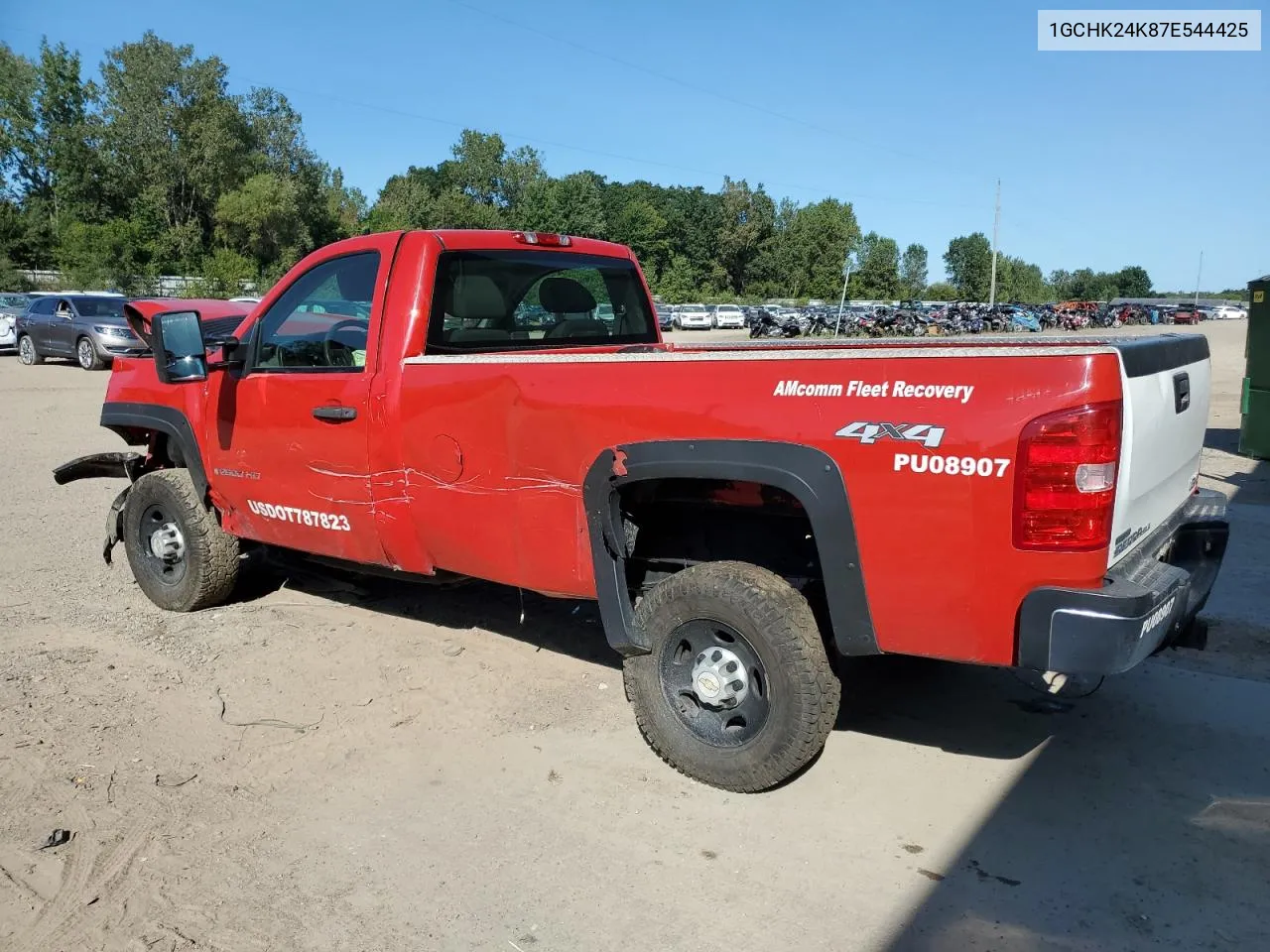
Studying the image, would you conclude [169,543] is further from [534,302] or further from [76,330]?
[76,330]

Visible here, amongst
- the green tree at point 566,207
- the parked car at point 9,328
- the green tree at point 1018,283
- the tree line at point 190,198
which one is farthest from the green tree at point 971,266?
the parked car at point 9,328

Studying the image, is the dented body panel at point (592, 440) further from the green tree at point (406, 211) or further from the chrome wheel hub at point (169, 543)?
the green tree at point (406, 211)

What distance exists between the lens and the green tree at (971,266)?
93688mm

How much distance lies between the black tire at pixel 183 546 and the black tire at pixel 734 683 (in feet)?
9.73

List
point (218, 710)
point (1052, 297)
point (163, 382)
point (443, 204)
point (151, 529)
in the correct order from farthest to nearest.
Answer: point (1052, 297) < point (443, 204) < point (151, 529) < point (163, 382) < point (218, 710)

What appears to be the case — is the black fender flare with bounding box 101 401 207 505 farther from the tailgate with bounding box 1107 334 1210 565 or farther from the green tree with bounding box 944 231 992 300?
the green tree with bounding box 944 231 992 300

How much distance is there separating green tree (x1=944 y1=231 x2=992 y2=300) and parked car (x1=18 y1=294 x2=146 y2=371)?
252ft

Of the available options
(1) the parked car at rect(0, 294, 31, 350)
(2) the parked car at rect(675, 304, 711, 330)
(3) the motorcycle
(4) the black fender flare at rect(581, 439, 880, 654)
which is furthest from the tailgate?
(2) the parked car at rect(675, 304, 711, 330)

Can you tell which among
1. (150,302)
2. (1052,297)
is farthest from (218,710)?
(1052,297)

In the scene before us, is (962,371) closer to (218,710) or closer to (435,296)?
(435,296)

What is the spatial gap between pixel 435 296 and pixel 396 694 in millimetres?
1859

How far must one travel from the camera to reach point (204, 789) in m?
3.79

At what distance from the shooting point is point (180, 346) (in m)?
5.11

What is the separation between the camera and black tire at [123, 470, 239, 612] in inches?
221
